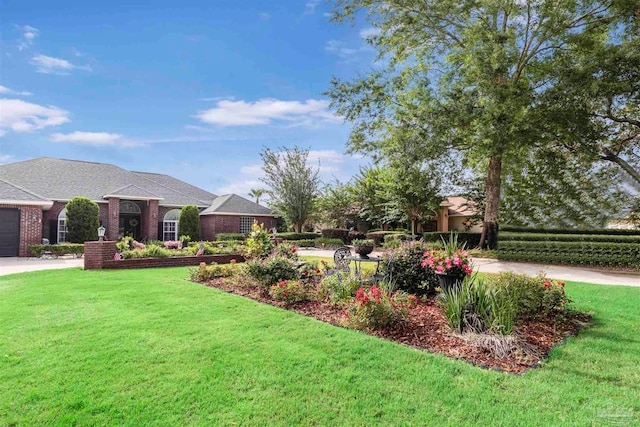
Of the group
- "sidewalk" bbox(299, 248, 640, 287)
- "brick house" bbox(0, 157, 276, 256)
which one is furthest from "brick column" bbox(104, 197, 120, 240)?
"sidewalk" bbox(299, 248, 640, 287)

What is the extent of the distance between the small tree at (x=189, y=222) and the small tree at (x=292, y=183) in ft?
21.0

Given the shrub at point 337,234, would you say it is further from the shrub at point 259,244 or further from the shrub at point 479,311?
the shrub at point 479,311

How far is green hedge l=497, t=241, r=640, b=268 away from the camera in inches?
498

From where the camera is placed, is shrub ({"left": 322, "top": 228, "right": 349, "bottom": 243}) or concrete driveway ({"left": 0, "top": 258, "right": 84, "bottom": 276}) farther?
shrub ({"left": 322, "top": 228, "right": 349, "bottom": 243})

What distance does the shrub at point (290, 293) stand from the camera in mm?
6492

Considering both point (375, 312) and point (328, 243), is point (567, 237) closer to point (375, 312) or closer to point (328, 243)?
point (375, 312)

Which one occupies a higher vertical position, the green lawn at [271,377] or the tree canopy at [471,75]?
the tree canopy at [471,75]

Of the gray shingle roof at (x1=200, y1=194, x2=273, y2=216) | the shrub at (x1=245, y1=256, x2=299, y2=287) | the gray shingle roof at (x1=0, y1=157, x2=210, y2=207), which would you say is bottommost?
the shrub at (x1=245, y1=256, x2=299, y2=287)

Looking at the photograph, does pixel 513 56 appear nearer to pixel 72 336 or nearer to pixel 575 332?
pixel 575 332

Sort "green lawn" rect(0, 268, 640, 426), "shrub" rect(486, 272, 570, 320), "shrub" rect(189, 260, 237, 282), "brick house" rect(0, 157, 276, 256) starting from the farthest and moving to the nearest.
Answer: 1. "brick house" rect(0, 157, 276, 256)
2. "shrub" rect(189, 260, 237, 282)
3. "shrub" rect(486, 272, 570, 320)
4. "green lawn" rect(0, 268, 640, 426)

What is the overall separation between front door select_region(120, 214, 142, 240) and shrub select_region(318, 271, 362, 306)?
21.9m

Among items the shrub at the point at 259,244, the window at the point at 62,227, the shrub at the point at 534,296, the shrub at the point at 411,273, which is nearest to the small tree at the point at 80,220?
the window at the point at 62,227

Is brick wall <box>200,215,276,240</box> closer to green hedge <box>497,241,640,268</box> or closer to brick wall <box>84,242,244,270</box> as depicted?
brick wall <box>84,242,244,270</box>

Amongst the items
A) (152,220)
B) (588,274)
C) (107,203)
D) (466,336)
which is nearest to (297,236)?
(152,220)
